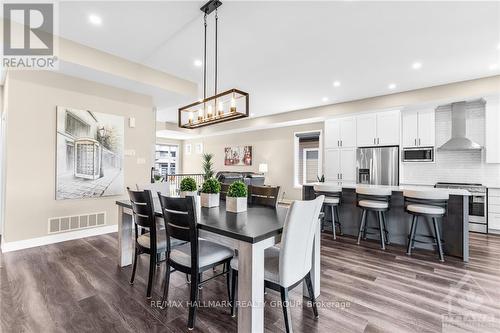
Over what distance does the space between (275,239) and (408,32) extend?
320 cm

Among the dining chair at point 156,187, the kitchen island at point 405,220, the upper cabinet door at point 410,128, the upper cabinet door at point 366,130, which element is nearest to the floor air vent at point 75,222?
the dining chair at point 156,187

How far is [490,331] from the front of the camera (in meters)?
1.80

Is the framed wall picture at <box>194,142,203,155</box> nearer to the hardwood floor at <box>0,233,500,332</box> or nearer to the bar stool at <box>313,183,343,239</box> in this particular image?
the bar stool at <box>313,183,343,239</box>

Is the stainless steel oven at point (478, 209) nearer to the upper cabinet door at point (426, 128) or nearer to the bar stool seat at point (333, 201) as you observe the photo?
the upper cabinet door at point (426, 128)

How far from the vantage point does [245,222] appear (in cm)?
190

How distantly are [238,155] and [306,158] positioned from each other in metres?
2.73

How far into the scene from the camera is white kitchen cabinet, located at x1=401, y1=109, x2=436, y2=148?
526cm

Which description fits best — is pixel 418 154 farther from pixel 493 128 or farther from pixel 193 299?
pixel 193 299

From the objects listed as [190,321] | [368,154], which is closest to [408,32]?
[368,154]

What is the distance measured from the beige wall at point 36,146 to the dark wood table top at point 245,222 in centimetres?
250

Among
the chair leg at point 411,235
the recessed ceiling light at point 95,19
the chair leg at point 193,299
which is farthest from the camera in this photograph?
the chair leg at point 411,235

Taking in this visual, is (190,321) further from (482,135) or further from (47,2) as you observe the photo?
(482,135)

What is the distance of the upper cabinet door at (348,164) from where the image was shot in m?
6.00

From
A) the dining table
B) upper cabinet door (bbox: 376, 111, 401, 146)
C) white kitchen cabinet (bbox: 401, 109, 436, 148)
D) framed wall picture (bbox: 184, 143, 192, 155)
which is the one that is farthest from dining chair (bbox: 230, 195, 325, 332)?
framed wall picture (bbox: 184, 143, 192, 155)
